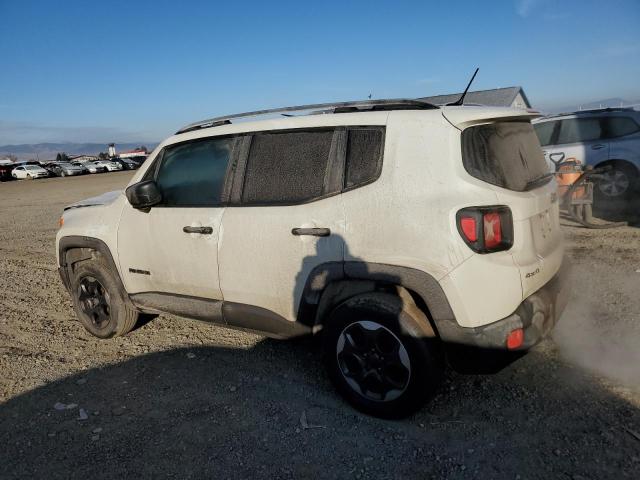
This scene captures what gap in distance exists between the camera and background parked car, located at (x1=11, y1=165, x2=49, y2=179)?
40.0m


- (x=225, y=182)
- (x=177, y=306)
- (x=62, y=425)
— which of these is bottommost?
(x=62, y=425)

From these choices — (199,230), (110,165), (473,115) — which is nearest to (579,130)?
(473,115)

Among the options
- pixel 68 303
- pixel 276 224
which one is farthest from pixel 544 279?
pixel 68 303

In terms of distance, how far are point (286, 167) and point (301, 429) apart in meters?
1.63

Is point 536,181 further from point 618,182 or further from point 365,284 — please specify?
point 618,182

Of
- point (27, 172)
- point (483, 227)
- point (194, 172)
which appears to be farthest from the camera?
point (27, 172)

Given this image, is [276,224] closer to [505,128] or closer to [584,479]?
[505,128]

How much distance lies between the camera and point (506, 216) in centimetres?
254

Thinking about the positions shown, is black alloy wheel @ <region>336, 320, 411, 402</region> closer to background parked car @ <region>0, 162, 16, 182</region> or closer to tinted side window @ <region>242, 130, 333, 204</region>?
tinted side window @ <region>242, 130, 333, 204</region>

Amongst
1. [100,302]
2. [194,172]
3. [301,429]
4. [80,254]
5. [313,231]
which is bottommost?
[301,429]

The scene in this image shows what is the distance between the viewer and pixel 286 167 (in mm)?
3107

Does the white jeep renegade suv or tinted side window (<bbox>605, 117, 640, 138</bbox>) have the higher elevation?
tinted side window (<bbox>605, 117, 640, 138</bbox>)

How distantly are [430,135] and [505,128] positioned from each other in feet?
1.89

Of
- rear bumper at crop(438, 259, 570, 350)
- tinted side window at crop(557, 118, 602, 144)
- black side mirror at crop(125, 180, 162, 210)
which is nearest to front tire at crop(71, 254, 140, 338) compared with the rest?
black side mirror at crop(125, 180, 162, 210)
